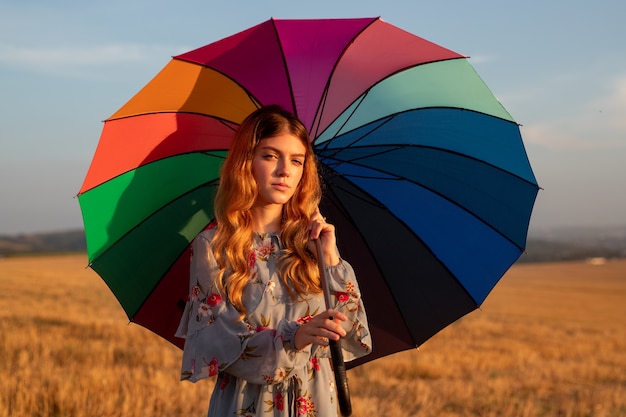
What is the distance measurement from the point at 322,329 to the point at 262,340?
0.31 metres

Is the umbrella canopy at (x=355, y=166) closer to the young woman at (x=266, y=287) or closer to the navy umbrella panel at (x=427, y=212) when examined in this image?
the navy umbrella panel at (x=427, y=212)

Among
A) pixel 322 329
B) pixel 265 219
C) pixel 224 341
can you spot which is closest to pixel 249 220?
pixel 265 219

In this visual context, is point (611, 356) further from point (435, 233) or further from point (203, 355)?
point (203, 355)

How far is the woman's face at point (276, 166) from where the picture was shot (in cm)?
333

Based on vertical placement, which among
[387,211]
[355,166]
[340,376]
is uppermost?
[355,166]

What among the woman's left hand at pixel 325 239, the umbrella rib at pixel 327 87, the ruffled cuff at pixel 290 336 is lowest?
the ruffled cuff at pixel 290 336

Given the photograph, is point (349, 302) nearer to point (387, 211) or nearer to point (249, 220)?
point (249, 220)

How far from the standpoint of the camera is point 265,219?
11.3ft

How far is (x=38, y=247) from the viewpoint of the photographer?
380 ft

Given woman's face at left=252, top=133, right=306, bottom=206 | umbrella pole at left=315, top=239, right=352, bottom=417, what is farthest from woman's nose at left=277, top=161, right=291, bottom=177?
umbrella pole at left=315, top=239, right=352, bottom=417

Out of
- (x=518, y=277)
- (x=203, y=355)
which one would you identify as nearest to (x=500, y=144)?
(x=203, y=355)

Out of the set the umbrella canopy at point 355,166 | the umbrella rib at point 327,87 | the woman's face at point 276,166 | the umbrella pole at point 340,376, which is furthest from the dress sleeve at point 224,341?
the umbrella rib at point 327,87

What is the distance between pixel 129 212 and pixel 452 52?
1.76 meters

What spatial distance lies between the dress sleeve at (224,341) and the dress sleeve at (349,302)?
24 cm
